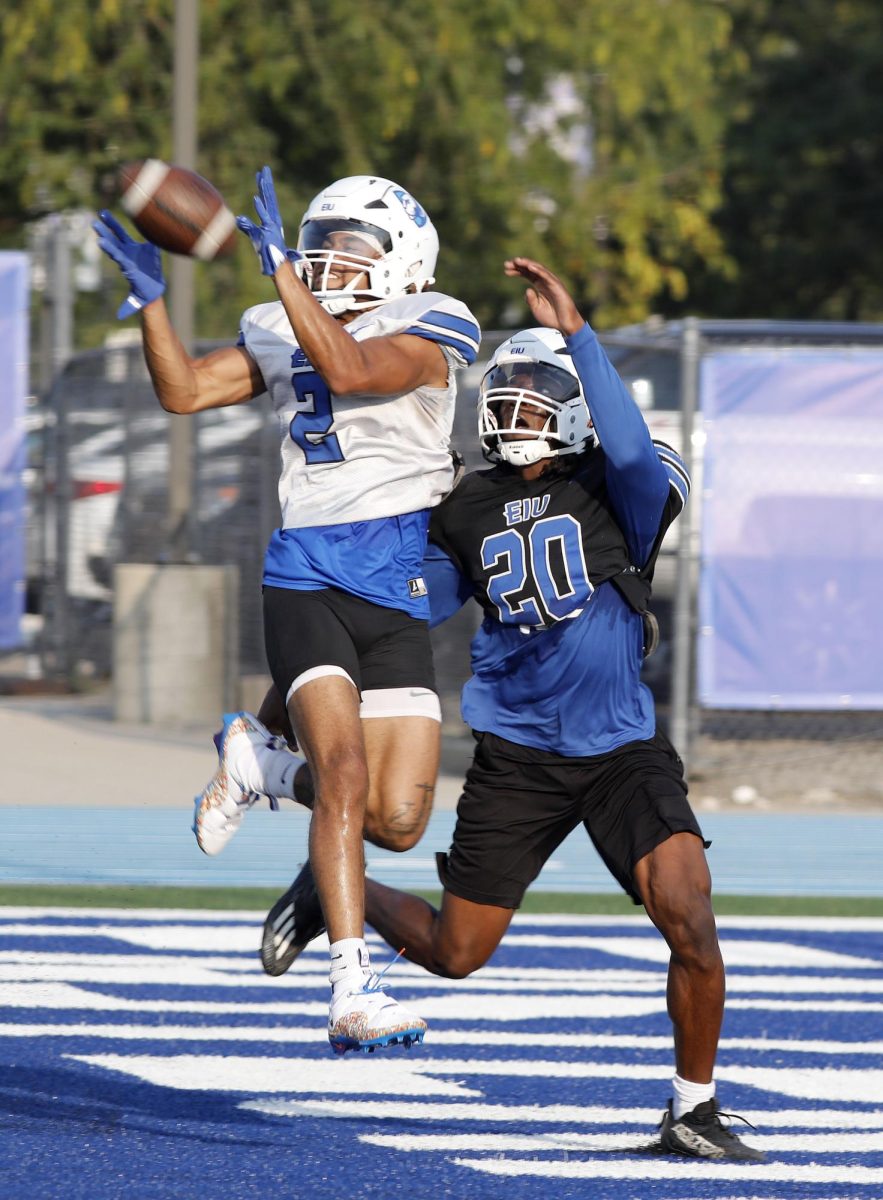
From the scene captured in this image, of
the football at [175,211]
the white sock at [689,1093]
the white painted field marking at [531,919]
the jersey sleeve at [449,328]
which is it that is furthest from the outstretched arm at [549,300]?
the white painted field marking at [531,919]

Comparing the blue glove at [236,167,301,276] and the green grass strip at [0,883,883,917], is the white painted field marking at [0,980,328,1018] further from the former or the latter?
the blue glove at [236,167,301,276]

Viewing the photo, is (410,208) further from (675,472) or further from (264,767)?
(264,767)

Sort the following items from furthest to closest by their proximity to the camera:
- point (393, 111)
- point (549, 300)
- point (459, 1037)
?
point (393, 111), point (459, 1037), point (549, 300)

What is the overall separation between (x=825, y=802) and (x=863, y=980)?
12.8 feet

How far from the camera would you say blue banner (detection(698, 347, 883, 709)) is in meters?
11.5

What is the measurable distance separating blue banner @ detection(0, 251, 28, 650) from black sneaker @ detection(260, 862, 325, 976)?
8.92 m

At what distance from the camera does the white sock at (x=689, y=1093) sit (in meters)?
5.52

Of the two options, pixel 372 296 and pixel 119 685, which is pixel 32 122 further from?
pixel 372 296

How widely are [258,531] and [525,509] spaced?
8.36m

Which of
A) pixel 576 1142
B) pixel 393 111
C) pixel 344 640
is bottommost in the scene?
pixel 576 1142

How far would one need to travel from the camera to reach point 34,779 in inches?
411

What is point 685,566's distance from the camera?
1148 cm

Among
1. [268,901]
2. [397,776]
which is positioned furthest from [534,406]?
[268,901]

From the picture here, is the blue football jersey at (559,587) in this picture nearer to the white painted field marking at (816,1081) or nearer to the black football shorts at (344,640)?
the black football shorts at (344,640)
